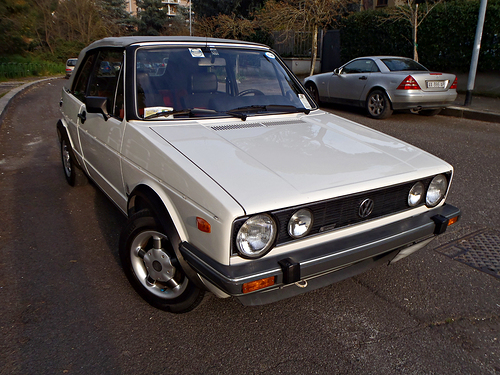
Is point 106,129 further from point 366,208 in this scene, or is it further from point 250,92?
point 366,208

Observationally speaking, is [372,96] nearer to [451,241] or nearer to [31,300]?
[451,241]

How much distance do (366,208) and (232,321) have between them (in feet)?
3.69

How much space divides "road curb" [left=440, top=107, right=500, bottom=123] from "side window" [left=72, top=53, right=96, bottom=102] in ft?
30.7

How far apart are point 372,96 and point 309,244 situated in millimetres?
8589

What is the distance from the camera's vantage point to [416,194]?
276 cm

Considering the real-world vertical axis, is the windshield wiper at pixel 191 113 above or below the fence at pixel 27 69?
above

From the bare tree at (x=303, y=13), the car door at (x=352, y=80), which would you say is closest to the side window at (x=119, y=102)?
the car door at (x=352, y=80)

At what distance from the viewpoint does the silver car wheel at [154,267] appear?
2.63 meters

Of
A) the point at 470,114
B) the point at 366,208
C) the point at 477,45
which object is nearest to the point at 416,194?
the point at 366,208

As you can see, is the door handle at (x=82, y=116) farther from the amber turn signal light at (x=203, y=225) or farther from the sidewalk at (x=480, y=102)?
the sidewalk at (x=480, y=102)

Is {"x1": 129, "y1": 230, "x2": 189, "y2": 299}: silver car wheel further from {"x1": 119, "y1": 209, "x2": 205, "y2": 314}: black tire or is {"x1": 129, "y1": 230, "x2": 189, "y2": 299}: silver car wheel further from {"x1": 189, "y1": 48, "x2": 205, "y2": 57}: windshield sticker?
{"x1": 189, "y1": 48, "x2": 205, "y2": 57}: windshield sticker

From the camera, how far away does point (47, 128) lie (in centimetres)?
932

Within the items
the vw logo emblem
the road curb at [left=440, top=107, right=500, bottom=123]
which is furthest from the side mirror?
the road curb at [left=440, top=107, right=500, bottom=123]

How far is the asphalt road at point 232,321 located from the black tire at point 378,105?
6.10 m
